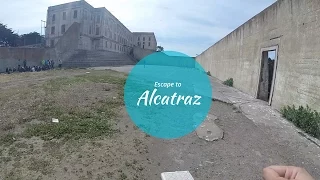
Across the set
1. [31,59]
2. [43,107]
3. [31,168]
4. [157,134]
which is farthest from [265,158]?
[31,59]

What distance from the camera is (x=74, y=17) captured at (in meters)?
43.7

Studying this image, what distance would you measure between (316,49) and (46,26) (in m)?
49.3

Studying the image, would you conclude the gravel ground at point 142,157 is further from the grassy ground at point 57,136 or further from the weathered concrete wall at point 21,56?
the weathered concrete wall at point 21,56

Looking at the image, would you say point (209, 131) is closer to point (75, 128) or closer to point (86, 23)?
point (75, 128)

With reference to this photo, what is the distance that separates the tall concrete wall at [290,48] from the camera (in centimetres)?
643

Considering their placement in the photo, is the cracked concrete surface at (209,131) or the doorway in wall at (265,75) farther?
the doorway in wall at (265,75)

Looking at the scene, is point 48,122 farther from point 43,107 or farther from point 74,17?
point 74,17

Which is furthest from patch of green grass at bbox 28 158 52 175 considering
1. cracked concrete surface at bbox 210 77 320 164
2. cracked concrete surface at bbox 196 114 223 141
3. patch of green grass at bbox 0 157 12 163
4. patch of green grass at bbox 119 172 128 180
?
cracked concrete surface at bbox 210 77 320 164

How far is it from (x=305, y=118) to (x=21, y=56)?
2806 cm

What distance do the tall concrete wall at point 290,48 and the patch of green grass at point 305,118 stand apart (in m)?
0.18

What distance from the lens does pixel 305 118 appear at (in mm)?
6277

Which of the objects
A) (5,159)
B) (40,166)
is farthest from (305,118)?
(5,159)

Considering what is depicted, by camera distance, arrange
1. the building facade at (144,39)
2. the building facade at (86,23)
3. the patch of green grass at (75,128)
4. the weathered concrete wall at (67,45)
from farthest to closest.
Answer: the building facade at (144,39), the building facade at (86,23), the weathered concrete wall at (67,45), the patch of green grass at (75,128)

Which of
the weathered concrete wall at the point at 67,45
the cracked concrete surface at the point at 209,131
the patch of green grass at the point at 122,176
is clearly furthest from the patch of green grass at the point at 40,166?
the weathered concrete wall at the point at 67,45
